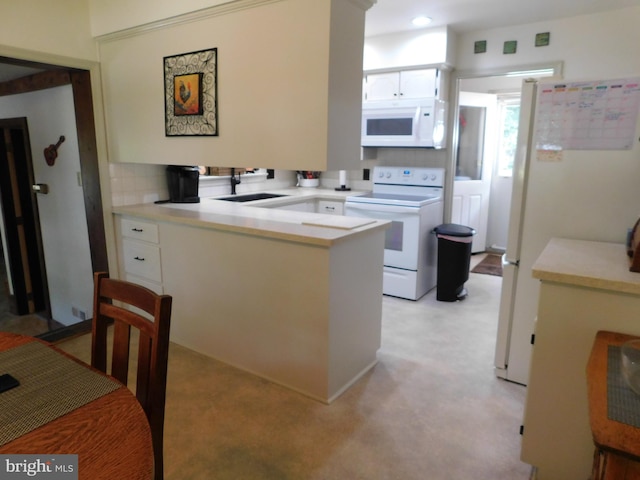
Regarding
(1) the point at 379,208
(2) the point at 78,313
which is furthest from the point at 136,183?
(1) the point at 379,208

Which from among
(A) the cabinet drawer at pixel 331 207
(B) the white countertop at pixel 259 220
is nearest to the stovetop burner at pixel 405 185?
(A) the cabinet drawer at pixel 331 207

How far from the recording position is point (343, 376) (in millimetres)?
2488

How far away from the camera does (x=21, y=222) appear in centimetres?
411

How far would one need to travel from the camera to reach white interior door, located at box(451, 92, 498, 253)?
5.26m

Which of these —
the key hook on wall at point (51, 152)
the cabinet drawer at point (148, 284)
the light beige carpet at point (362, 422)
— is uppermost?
the key hook on wall at point (51, 152)

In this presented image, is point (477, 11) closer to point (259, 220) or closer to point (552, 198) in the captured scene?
point (552, 198)

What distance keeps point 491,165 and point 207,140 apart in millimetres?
4053

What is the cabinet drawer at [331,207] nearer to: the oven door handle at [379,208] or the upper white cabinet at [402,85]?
the oven door handle at [379,208]

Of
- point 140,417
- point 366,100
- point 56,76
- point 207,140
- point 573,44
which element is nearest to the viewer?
point 140,417

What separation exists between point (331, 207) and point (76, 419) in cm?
347

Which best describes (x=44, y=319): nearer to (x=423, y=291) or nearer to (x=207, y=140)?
(x=207, y=140)

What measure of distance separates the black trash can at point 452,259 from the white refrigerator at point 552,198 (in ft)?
4.25

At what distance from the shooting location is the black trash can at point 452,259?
3.83 m

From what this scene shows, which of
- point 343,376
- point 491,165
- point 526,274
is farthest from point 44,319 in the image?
point 491,165
